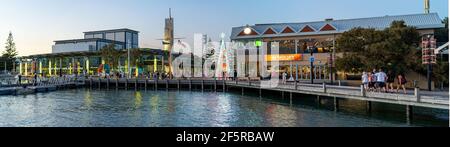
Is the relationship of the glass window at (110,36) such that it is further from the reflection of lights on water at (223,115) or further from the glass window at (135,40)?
the reflection of lights on water at (223,115)

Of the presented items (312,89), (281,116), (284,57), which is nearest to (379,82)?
(312,89)

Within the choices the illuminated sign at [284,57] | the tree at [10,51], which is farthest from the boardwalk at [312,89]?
the tree at [10,51]

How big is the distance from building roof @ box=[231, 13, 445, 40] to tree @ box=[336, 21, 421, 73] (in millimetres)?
10418

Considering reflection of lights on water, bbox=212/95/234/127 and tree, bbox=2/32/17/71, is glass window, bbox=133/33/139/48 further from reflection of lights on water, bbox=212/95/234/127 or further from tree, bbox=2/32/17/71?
reflection of lights on water, bbox=212/95/234/127

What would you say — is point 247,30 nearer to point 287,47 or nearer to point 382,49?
point 287,47

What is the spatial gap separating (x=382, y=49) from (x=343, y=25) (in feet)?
56.5

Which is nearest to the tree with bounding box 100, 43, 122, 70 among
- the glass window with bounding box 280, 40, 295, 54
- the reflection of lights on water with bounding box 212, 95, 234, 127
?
the glass window with bounding box 280, 40, 295, 54

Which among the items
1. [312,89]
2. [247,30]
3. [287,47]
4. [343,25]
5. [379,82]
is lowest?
[312,89]

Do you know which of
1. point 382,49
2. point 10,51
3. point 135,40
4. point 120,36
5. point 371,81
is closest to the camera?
point 371,81

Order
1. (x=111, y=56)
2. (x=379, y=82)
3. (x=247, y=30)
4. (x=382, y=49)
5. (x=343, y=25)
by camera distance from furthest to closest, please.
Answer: (x=111, y=56), (x=247, y=30), (x=343, y=25), (x=382, y=49), (x=379, y=82)

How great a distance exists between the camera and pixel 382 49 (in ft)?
103

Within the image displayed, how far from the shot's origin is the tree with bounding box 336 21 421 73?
103 ft

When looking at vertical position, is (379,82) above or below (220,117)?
above

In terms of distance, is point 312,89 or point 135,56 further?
point 135,56
